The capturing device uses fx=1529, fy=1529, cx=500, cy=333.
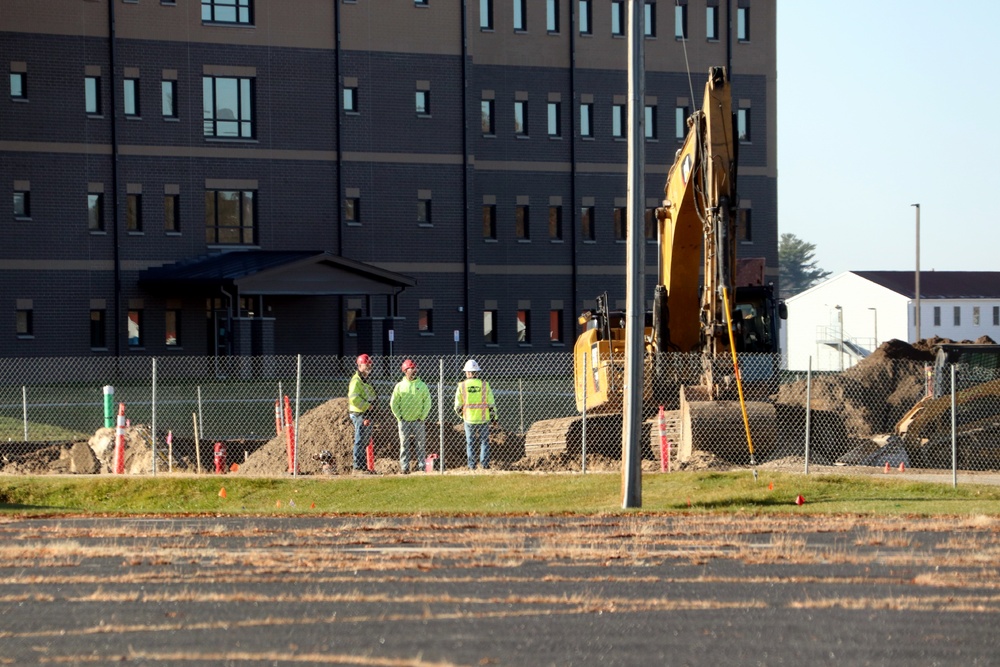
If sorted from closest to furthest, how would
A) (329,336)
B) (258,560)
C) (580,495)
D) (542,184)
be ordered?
1. (258,560)
2. (580,495)
3. (329,336)
4. (542,184)

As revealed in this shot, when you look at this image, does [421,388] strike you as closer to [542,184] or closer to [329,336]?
[329,336]

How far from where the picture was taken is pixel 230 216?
48.4 m

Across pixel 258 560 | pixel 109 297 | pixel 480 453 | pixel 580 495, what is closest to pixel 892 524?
pixel 580 495

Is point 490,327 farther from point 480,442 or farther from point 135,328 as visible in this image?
point 480,442

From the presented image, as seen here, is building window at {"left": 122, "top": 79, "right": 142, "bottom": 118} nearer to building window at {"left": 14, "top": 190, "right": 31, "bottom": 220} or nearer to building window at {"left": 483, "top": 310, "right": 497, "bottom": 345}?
building window at {"left": 14, "top": 190, "right": 31, "bottom": 220}

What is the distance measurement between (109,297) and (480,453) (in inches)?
1046

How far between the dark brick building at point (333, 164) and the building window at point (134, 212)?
0.11 meters

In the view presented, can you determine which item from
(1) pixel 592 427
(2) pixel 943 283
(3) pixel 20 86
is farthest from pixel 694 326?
(2) pixel 943 283

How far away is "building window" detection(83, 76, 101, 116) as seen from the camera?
46.4 m

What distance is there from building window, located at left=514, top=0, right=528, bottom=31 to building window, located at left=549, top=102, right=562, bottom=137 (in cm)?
285

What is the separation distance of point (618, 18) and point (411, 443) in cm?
3384

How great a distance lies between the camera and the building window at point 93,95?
46.4 metres

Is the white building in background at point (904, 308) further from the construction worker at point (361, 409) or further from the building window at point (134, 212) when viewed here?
the construction worker at point (361, 409)

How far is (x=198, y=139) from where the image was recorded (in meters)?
47.6
